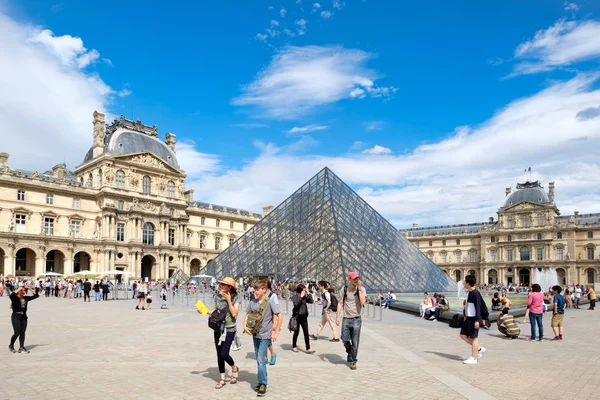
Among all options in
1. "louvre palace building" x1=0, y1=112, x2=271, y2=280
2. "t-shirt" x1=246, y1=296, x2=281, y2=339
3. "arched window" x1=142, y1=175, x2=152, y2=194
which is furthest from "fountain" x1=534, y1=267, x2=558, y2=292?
"t-shirt" x1=246, y1=296, x2=281, y2=339

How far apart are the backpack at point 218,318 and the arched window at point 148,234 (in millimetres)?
40348

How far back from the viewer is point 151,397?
493 cm

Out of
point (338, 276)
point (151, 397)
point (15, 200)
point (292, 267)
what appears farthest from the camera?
point (15, 200)

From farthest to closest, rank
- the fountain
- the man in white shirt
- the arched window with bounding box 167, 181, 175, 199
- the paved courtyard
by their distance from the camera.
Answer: the fountain < the arched window with bounding box 167, 181, 175, 199 < the man in white shirt < the paved courtyard

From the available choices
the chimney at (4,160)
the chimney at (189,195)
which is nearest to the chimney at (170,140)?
the chimney at (189,195)

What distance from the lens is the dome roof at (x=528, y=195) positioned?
6161 cm

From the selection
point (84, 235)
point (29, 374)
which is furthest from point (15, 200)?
point (29, 374)

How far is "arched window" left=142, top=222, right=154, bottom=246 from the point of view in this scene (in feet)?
143

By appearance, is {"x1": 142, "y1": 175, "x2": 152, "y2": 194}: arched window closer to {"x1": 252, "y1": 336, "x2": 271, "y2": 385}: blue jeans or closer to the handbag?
the handbag

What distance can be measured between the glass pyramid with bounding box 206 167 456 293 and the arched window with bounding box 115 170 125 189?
19.7 m

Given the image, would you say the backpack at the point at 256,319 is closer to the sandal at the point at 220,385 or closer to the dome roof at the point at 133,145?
the sandal at the point at 220,385

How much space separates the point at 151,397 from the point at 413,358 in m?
4.01

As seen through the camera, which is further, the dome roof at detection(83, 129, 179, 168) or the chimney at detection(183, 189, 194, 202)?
the chimney at detection(183, 189, 194, 202)

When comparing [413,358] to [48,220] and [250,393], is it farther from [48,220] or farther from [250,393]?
[48,220]
